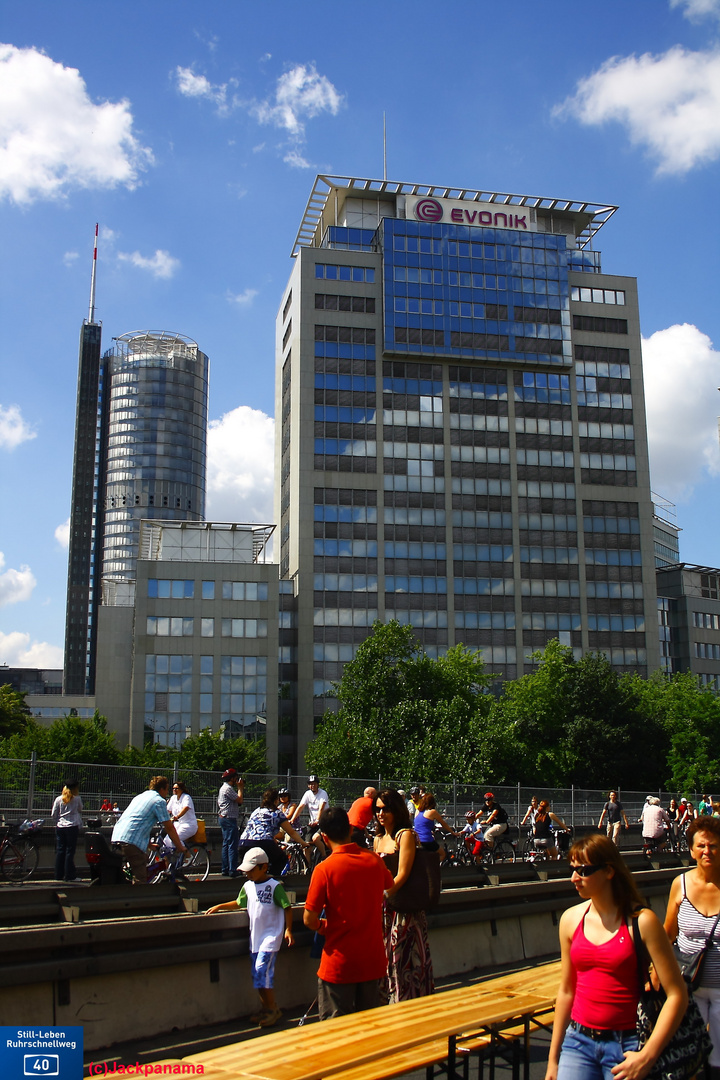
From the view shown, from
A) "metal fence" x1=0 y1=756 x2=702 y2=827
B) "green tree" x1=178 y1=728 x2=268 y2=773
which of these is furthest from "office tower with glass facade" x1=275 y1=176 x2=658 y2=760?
"metal fence" x1=0 y1=756 x2=702 y2=827

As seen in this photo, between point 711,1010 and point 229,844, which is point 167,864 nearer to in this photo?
point 229,844

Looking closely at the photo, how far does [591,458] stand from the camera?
3740 inches

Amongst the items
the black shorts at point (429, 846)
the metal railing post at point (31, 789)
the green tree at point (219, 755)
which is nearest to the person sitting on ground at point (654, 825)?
the metal railing post at point (31, 789)

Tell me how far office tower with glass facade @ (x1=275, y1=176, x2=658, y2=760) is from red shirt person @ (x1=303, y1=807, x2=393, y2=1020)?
79.0 metres

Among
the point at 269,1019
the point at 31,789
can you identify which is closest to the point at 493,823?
the point at 31,789

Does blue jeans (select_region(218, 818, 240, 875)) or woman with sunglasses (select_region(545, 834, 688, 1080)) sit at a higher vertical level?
woman with sunglasses (select_region(545, 834, 688, 1080))

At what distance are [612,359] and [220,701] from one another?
1987 inches

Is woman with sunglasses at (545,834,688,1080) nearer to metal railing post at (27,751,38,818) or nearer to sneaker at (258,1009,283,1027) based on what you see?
sneaker at (258,1009,283,1027)

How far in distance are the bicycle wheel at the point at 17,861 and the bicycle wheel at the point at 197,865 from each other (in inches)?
104

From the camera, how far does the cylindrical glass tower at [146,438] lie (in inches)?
6619

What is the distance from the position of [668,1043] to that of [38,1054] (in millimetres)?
3225

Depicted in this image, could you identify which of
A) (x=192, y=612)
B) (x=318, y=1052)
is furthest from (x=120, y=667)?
(x=318, y=1052)

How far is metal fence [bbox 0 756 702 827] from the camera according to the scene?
19844 mm

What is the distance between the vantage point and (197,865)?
17469 mm
